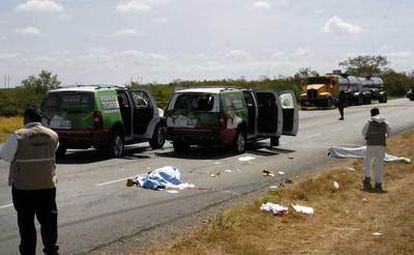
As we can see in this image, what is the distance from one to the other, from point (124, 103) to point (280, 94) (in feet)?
16.4

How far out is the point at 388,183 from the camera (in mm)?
13375

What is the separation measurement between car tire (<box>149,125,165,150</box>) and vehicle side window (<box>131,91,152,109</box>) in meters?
0.73

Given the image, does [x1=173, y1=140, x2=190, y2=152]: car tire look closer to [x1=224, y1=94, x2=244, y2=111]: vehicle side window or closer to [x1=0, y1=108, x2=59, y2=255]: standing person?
[x1=224, y1=94, x2=244, y2=111]: vehicle side window

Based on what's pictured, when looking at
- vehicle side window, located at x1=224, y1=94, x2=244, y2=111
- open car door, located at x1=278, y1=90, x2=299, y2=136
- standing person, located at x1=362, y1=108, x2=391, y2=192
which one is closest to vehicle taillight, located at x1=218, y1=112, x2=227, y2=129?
vehicle side window, located at x1=224, y1=94, x2=244, y2=111

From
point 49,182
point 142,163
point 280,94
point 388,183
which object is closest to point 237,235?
point 49,182

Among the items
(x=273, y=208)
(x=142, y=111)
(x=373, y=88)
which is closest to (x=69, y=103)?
(x=142, y=111)

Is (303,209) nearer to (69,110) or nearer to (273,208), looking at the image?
(273,208)

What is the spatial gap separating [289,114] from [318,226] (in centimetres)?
1184

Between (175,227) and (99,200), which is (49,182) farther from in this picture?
(99,200)

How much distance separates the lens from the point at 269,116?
795 inches

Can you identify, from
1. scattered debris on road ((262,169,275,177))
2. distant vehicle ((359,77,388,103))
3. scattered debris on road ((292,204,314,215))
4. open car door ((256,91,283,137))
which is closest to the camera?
scattered debris on road ((292,204,314,215))

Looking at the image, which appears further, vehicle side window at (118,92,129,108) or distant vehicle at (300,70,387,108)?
distant vehicle at (300,70,387,108)

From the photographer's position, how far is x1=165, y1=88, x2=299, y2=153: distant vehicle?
1766cm

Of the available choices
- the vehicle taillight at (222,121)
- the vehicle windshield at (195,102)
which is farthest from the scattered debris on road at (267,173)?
the vehicle windshield at (195,102)
